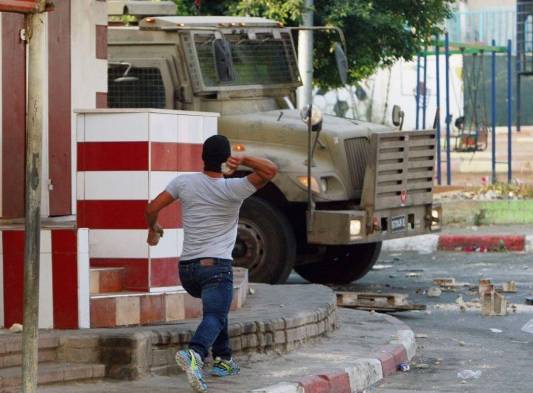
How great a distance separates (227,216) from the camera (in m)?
8.99

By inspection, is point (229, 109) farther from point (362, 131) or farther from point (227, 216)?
point (227, 216)

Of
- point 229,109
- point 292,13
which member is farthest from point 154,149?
point 292,13

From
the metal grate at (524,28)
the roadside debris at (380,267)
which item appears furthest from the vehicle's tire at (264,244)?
the metal grate at (524,28)

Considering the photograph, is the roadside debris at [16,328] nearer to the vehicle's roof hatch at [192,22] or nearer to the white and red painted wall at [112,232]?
the white and red painted wall at [112,232]

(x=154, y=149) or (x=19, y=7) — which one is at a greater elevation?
(x=19, y=7)

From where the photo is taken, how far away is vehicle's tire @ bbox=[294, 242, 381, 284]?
16.2 m

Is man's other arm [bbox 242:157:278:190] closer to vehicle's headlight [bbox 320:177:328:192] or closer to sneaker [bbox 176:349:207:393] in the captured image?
sneaker [bbox 176:349:207:393]

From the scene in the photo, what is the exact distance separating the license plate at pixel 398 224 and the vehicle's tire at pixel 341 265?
1050 millimetres

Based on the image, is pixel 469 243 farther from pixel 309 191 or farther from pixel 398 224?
pixel 309 191

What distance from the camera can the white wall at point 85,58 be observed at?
489 inches

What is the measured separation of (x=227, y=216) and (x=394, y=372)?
6.76 ft

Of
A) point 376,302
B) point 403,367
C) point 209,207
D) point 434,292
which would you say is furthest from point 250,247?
point 209,207

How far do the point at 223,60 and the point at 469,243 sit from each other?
230 inches

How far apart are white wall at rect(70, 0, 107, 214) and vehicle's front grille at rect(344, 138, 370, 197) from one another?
3204mm
